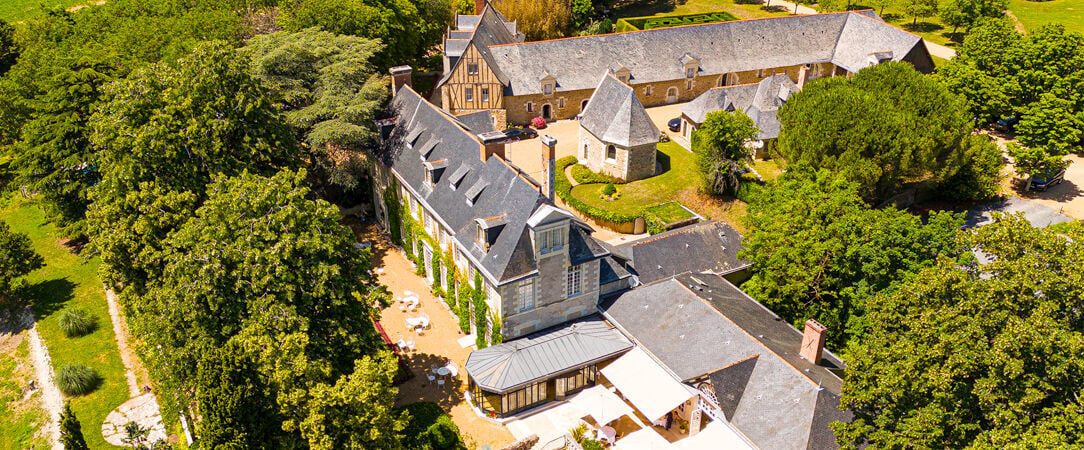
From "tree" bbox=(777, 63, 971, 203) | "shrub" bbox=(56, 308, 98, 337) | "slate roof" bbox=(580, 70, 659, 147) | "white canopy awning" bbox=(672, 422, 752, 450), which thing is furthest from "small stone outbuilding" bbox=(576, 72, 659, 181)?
"shrub" bbox=(56, 308, 98, 337)

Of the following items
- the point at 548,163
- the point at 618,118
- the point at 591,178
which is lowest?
the point at 591,178

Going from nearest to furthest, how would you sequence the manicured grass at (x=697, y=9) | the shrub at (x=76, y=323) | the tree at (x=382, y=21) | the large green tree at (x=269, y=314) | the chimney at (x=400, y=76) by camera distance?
the large green tree at (x=269, y=314) → the shrub at (x=76, y=323) → the chimney at (x=400, y=76) → the tree at (x=382, y=21) → the manicured grass at (x=697, y=9)

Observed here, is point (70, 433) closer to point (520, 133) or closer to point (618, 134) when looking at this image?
point (618, 134)

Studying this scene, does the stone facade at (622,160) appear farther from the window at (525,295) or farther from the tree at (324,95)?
the window at (525,295)

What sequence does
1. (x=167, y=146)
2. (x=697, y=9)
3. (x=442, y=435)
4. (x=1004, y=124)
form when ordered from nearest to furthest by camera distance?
(x=442, y=435) < (x=167, y=146) < (x=1004, y=124) < (x=697, y=9)

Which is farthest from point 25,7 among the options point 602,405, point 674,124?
point 602,405

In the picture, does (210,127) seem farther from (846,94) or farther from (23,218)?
(846,94)

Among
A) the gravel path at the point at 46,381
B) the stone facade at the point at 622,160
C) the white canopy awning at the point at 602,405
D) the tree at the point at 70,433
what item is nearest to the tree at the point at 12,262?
the gravel path at the point at 46,381
